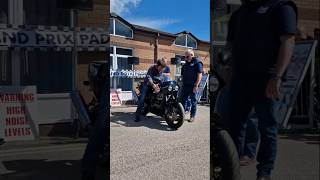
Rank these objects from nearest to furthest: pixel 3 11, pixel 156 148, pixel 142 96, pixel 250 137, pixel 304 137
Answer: pixel 3 11
pixel 142 96
pixel 156 148
pixel 250 137
pixel 304 137

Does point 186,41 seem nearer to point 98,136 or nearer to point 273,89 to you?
point 273,89

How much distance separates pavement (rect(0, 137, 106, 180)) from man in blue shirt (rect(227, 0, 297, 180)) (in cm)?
76

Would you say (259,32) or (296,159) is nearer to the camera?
(259,32)

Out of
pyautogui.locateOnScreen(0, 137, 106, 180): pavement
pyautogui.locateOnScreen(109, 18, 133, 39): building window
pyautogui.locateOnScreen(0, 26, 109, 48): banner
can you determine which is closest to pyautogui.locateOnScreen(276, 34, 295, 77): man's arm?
pyautogui.locateOnScreen(109, 18, 133, 39): building window

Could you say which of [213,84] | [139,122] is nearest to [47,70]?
[139,122]

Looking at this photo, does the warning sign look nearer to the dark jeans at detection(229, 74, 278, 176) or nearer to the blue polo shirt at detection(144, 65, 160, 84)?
the blue polo shirt at detection(144, 65, 160, 84)

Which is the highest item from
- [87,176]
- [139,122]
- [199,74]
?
[199,74]

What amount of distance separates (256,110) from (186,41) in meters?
0.49

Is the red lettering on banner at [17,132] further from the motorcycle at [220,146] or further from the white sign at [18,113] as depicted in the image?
the motorcycle at [220,146]

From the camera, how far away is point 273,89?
2.08m

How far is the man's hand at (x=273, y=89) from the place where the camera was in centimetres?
207

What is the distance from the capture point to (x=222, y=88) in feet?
6.93

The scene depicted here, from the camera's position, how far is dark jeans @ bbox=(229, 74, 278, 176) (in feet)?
6.89

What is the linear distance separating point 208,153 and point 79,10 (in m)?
0.91
